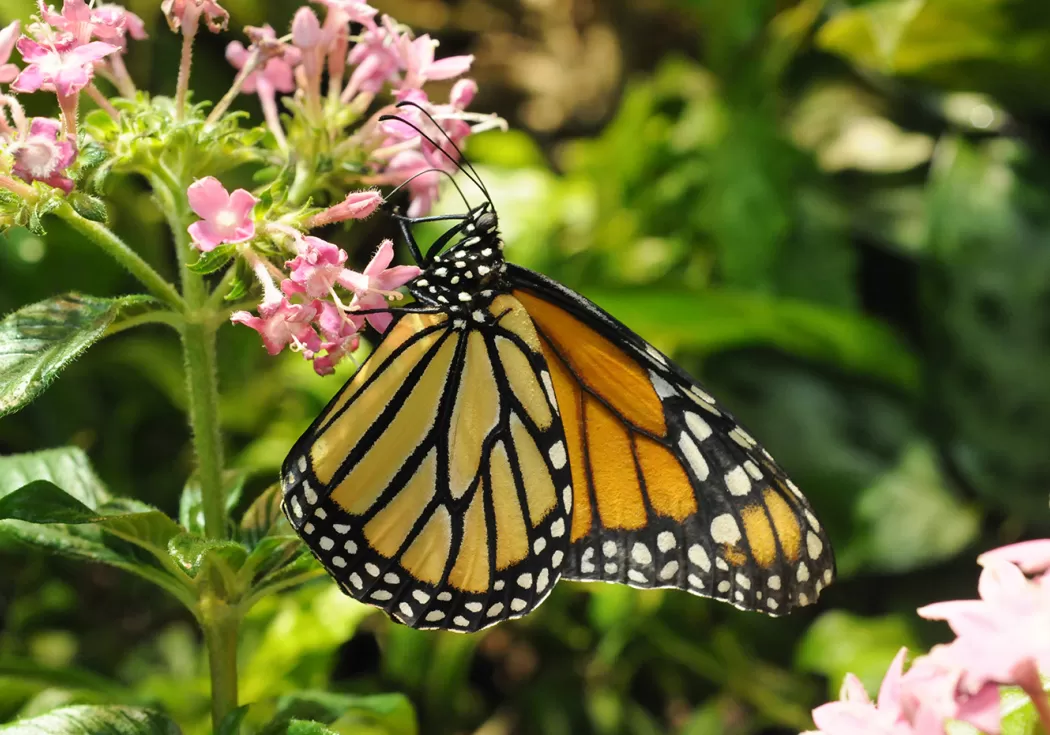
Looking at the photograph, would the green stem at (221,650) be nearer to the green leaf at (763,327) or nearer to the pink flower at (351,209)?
the pink flower at (351,209)

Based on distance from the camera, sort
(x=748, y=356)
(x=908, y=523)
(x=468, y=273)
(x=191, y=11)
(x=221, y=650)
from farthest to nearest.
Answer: (x=748, y=356) → (x=908, y=523) → (x=468, y=273) → (x=221, y=650) → (x=191, y=11)

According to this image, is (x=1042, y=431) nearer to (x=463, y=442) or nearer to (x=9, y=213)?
(x=463, y=442)

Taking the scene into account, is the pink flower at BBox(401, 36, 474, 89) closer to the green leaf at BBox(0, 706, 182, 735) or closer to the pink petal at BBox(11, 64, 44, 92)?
the pink petal at BBox(11, 64, 44, 92)

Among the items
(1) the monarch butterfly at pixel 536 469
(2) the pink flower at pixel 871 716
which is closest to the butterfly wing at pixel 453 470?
(1) the monarch butterfly at pixel 536 469

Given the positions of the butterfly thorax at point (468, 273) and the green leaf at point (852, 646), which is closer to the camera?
the butterfly thorax at point (468, 273)

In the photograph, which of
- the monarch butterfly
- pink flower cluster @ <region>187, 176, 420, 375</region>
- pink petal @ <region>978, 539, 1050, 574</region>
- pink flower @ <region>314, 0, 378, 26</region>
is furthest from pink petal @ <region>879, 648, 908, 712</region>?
pink flower @ <region>314, 0, 378, 26</region>

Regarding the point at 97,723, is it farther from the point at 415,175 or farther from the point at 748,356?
the point at 748,356

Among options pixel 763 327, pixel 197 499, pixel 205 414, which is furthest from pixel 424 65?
pixel 763 327
